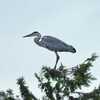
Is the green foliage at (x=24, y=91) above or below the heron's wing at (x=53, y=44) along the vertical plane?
below

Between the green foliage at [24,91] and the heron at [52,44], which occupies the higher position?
the heron at [52,44]

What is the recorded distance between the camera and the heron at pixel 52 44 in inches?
1184

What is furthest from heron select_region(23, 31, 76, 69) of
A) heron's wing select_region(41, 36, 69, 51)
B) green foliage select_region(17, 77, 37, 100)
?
green foliage select_region(17, 77, 37, 100)

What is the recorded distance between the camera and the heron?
98.6 ft

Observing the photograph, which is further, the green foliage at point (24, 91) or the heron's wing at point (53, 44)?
the heron's wing at point (53, 44)

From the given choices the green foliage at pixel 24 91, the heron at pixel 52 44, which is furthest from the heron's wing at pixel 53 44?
the green foliage at pixel 24 91

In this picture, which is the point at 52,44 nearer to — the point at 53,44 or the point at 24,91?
the point at 53,44

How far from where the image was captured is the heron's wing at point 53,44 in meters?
30.5

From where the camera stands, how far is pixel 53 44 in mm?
31344

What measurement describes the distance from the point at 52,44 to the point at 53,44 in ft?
0.34

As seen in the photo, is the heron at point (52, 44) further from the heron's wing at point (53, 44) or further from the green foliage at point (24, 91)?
the green foliage at point (24, 91)

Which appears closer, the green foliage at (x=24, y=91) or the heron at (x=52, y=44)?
the green foliage at (x=24, y=91)

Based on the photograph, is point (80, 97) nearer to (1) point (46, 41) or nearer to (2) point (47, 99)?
(2) point (47, 99)

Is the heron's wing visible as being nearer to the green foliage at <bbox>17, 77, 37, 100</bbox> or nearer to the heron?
the heron
